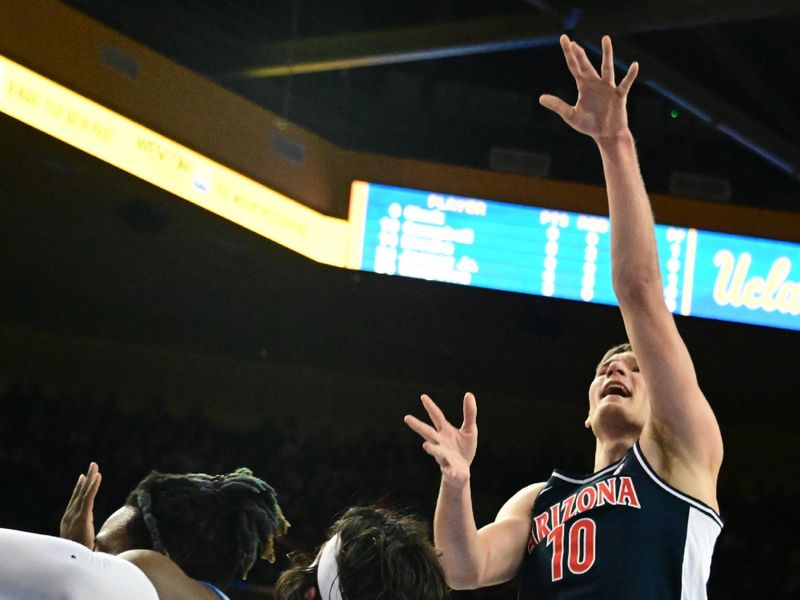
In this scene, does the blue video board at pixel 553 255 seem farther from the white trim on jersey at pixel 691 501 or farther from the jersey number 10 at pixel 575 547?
the white trim on jersey at pixel 691 501

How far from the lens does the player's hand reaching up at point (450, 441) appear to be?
234 cm

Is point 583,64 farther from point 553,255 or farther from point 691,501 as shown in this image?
point 553,255

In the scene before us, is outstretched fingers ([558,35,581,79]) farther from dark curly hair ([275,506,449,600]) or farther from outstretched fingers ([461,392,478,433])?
dark curly hair ([275,506,449,600])

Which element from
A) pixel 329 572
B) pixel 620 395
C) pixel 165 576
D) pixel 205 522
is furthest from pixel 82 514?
pixel 620 395

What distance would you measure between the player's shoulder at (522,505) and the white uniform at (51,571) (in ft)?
4.20

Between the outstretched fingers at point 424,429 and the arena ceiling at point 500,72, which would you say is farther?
the arena ceiling at point 500,72

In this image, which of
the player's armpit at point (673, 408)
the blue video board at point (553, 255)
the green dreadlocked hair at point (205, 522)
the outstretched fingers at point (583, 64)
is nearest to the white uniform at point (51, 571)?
the green dreadlocked hair at point (205, 522)

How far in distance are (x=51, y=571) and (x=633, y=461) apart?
1.29 m

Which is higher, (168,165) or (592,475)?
(168,165)

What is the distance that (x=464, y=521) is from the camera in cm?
249

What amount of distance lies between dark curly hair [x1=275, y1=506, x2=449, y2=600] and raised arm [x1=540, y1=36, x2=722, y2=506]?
808 millimetres

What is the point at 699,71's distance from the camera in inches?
352

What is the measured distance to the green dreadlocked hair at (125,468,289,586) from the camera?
2.08m

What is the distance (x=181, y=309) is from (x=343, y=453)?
6.62 ft
